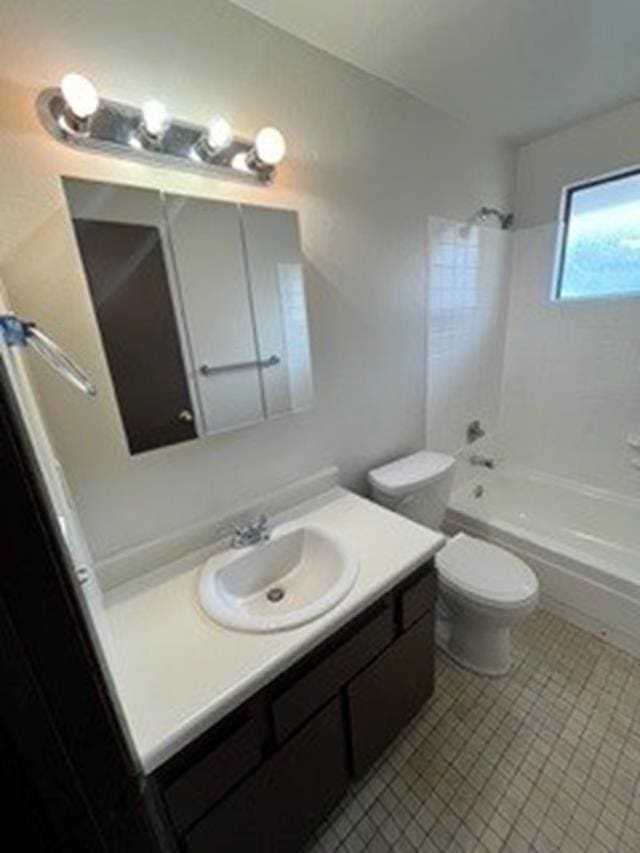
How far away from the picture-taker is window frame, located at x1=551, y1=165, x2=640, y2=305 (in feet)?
6.57

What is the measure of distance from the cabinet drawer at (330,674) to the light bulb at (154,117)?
53.4 inches

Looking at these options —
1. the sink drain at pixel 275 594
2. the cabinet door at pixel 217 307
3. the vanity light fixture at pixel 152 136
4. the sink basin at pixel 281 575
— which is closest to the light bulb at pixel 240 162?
the vanity light fixture at pixel 152 136

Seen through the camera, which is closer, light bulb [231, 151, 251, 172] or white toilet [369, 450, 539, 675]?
light bulb [231, 151, 251, 172]

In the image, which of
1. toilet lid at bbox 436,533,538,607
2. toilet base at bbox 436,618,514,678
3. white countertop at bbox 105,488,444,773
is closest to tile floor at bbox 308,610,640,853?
toilet base at bbox 436,618,514,678

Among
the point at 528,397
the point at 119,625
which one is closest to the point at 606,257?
the point at 528,397

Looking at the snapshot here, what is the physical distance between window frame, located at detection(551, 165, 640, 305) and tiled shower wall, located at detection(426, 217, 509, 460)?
0.89ft

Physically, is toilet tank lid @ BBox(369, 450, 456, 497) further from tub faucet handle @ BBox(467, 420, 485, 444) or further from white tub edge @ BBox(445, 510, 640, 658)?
tub faucet handle @ BBox(467, 420, 485, 444)

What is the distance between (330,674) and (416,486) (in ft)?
2.77

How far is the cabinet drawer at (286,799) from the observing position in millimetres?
867

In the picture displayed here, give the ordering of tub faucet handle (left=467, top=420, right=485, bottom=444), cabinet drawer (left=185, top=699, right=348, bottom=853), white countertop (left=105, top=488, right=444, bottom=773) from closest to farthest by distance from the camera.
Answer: white countertop (left=105, top=488, right=444, bottom=773), cabinet drawer (left=185, top=699, right=348, bottom=853), tub faucet handle (left=467, top=420, right=485, bottom=444)

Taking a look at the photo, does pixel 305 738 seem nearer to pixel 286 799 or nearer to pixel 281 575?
pixel 286 799

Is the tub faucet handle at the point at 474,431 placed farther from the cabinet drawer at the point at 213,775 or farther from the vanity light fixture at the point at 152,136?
the cabinet drawer at the point at 213,775

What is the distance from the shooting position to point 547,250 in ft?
7.45

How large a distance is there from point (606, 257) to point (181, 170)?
222 centimetres
